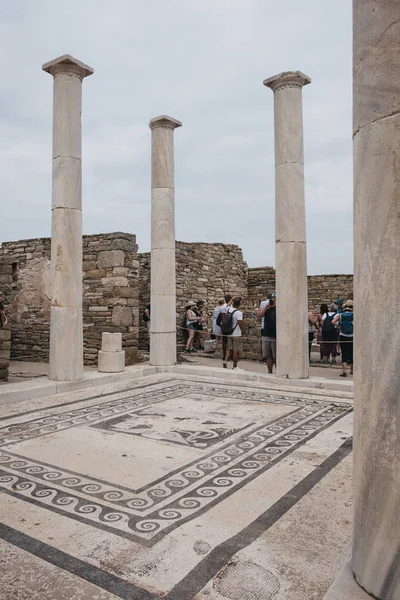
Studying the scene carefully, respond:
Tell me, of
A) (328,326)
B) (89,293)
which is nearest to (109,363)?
(89,293)

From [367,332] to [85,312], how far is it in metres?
9.28

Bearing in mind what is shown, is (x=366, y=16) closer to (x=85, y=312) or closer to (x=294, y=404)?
(x=294, y=404)

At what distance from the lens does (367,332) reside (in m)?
1.91

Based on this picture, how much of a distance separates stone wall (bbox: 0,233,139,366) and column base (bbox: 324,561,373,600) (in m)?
8.39

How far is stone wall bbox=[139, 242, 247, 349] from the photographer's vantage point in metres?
13.4

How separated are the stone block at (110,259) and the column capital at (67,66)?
11.8 feet

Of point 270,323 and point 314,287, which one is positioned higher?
point 314,287

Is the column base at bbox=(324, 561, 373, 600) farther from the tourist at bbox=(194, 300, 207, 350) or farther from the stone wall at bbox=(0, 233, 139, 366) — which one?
the tourist at bbox=(194, 300, 207, 350)

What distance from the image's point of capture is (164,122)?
30.5 ft

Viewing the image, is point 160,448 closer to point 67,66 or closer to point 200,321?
point 67,66

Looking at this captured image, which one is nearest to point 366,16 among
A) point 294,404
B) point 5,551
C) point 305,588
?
point 305,588

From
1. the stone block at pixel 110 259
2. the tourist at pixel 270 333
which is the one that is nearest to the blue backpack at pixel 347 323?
the tourist at pixel 270 333

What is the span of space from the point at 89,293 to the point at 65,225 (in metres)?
3.15

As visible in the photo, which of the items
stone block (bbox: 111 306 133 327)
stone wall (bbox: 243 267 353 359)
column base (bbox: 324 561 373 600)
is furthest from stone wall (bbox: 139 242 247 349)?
column base (bbox: 324 561 373 600)
